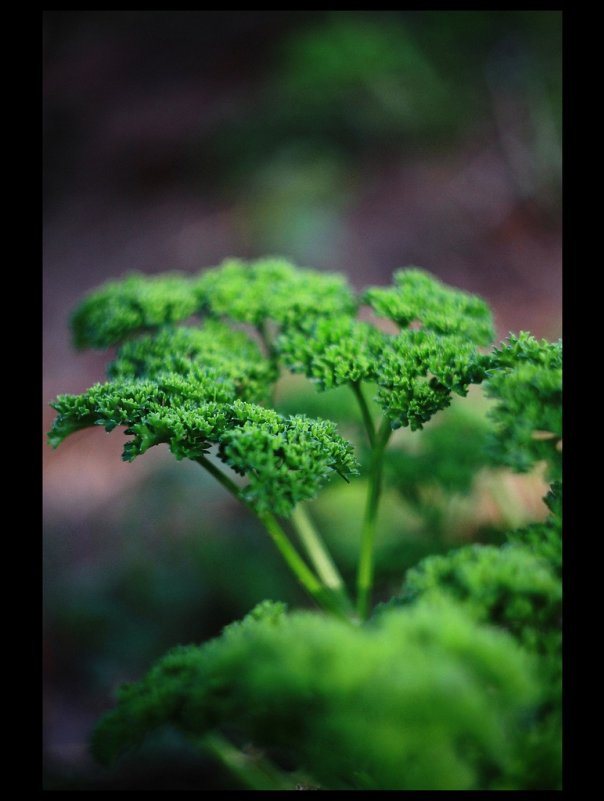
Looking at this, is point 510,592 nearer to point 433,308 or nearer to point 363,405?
point 363,405

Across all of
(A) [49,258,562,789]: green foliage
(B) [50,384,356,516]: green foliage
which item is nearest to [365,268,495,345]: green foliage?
(A) [49,258,562,789]: green foliage

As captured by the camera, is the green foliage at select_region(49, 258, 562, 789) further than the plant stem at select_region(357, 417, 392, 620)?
No

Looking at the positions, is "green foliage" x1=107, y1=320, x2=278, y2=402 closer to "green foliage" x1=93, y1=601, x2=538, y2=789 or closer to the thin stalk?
the thin stalk

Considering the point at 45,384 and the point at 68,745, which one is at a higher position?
the point at 45,384

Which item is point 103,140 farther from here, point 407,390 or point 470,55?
point 407,390

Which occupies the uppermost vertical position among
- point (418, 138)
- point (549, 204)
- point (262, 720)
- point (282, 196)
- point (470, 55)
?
point (470, 55)

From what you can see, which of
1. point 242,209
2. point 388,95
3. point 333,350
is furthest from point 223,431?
point 388,95

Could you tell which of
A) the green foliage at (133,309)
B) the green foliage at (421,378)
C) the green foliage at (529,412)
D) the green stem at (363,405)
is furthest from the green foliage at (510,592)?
the green foliage at (133,309)
